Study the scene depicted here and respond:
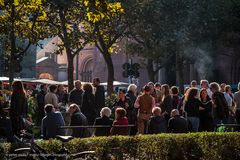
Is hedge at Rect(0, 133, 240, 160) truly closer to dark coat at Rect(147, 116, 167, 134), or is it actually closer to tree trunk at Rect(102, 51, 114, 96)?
dark coat at Rect(147, 116, 167, 134)

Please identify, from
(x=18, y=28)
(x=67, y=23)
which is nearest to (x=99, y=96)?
(x=18, y=28)

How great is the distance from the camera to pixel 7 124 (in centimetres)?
1409

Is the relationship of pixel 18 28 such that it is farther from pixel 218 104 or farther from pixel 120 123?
pixel 120 123

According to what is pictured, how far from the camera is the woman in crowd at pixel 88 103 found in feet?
56.1

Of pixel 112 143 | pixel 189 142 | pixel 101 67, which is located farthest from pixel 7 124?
pixel 101 67

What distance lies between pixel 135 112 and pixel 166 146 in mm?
5431

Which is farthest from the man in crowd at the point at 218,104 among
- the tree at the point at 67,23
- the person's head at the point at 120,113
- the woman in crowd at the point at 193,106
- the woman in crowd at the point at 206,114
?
the tree at the point at 67,23

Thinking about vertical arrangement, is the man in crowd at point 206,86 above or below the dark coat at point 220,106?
above

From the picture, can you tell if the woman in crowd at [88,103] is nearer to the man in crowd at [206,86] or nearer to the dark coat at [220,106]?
the man in crowd at [206,86]

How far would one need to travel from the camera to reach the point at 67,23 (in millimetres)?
29688

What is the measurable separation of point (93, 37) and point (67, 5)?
14.7 feet

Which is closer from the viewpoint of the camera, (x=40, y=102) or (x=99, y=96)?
(x=99, y=96)

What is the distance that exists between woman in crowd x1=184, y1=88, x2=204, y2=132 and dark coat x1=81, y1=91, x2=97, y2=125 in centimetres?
266

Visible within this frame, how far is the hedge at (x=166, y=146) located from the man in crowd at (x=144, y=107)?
12.4 feet
